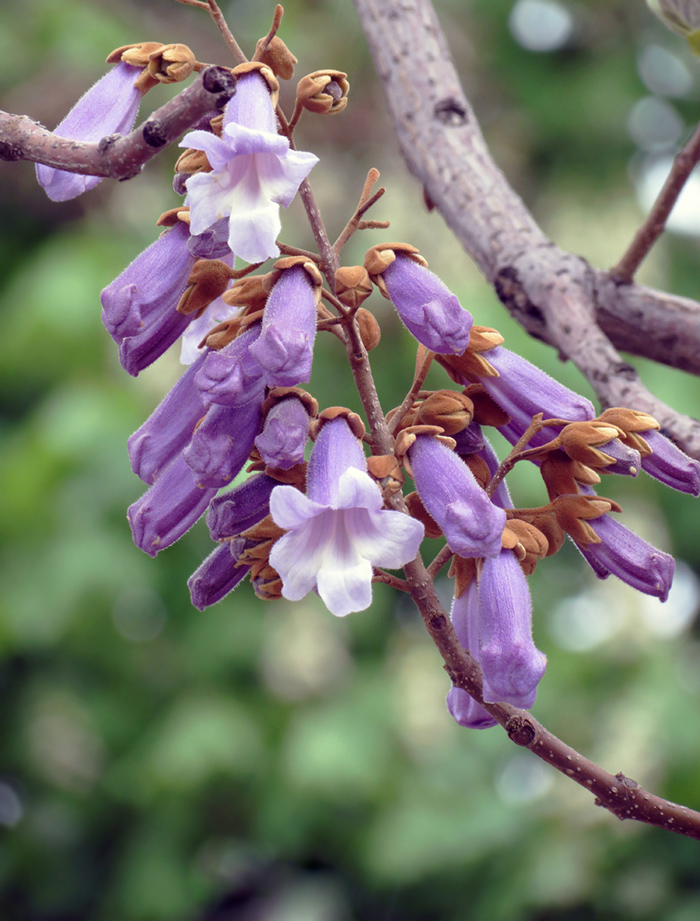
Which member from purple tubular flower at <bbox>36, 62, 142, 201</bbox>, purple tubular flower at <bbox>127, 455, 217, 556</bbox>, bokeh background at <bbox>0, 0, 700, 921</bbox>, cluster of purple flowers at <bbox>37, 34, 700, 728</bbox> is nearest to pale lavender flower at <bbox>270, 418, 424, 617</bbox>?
cluster of purple flowers at <bbox>37, 34, 700, 728</bbox>

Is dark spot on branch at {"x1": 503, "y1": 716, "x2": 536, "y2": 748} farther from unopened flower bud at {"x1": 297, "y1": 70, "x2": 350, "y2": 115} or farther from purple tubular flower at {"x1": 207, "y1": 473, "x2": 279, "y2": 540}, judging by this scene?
unopened flower bud at {"x1": 297, "y1": 70, "x2": 350, "y2": 115}

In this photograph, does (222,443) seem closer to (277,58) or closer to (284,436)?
(284,436)

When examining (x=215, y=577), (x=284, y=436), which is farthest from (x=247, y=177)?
(x=215, y=577)

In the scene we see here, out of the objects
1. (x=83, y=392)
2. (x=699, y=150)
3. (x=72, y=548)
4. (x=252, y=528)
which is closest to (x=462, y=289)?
(x=83, y=392)

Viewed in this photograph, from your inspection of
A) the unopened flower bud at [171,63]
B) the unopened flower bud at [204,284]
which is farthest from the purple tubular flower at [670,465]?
the unopened flower bud at [171,63]

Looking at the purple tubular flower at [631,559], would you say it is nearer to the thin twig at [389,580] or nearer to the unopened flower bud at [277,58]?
the thin twig at [389,580]

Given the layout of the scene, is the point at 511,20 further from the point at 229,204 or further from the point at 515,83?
the point at 229,204

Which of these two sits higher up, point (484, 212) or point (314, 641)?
point (484, 212)

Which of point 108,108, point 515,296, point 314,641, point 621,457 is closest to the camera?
point 621,457
